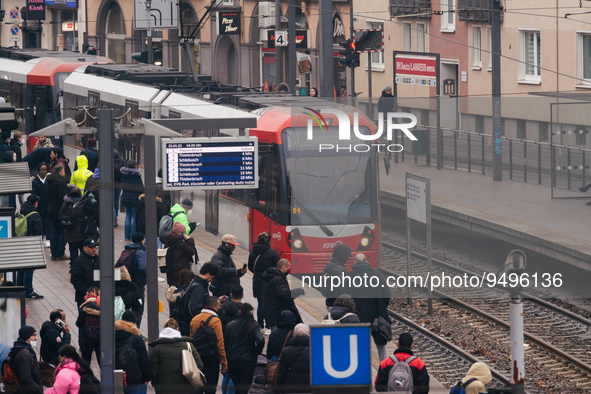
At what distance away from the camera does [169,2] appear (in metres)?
34.0

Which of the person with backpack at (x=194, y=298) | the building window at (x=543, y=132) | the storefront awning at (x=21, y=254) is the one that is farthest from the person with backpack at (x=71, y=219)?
the building window at (x=543, y=132)

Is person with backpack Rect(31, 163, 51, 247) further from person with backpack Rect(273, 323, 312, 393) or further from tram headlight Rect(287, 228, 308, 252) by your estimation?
person with backpack Rect(273, 323, 312, 393)

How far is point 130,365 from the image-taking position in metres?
8.45

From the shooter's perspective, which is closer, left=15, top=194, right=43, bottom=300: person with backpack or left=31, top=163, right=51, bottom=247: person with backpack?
left=15, top=194, right=43, bottom=300: person with backpack

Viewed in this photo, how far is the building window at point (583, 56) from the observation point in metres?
28.1

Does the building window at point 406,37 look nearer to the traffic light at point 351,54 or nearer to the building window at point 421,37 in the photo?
the building window at point 421,37

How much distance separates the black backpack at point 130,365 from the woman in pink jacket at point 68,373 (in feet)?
1.28

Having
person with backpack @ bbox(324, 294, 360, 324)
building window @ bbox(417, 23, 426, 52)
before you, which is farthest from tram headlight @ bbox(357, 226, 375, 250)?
building window @ bbox(417, 23, 426, 52)

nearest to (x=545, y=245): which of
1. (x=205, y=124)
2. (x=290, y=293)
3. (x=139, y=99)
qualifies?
(x=290, y=293)

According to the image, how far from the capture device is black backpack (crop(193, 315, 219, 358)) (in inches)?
356

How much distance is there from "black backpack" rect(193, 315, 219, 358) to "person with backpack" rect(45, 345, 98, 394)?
1175 millimetres

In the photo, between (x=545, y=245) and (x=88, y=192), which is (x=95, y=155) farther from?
(x=545, y=245)

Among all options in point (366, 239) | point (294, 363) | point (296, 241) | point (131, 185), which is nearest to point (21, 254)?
point (294, 363)

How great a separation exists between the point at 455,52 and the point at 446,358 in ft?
81.0
